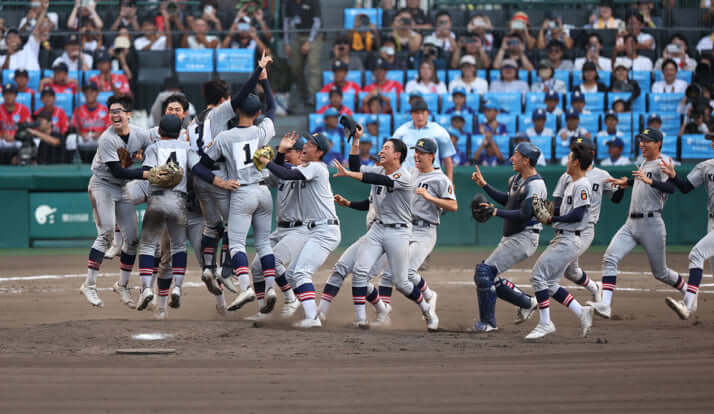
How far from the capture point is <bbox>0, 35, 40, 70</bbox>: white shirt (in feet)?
60.1

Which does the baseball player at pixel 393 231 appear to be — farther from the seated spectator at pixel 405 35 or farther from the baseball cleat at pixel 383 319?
the seated spectator at pixel 405 35

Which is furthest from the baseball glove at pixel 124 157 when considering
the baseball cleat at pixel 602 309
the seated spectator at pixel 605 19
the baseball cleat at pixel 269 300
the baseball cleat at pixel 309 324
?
the seated spectator at pixel 605 19

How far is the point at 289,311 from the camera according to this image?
970 centimetres

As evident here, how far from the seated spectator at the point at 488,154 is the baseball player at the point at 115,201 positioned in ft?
27.8

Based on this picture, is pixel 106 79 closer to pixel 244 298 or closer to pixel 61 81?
pixel 61 81

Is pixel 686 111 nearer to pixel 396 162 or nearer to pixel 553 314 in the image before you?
pixel 553 314

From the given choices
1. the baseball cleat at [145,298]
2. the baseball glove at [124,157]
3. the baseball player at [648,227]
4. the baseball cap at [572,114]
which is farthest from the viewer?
the baseball cap at [572,114]

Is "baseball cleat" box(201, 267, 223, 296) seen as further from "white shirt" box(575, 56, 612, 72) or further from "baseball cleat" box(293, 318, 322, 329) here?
"white shirt" box(575, 56, 612, 72)

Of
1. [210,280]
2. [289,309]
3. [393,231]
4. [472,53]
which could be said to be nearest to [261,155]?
[393,231]

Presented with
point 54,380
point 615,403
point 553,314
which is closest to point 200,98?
point 553,314

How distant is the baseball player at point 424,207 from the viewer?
9523 millimetres

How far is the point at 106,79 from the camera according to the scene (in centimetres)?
1764

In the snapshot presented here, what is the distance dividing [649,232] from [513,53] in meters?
9.07

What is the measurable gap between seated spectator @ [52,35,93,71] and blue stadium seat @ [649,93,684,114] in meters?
10.7
